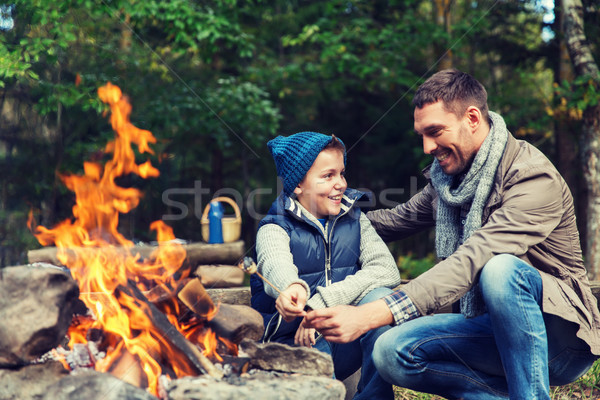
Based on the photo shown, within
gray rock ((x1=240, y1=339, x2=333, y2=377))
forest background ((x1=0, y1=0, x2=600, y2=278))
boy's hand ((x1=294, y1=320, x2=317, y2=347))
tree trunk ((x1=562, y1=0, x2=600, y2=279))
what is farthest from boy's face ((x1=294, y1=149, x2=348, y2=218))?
tree trunk ((x1=562, y1=0, x2=600, y2=279))

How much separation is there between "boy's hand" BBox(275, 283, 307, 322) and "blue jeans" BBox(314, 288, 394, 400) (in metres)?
0.36

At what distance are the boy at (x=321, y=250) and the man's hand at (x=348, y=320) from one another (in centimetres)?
33

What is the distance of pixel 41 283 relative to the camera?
2.32 metres

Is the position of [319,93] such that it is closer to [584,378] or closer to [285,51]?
[285,51]

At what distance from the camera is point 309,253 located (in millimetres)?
2920

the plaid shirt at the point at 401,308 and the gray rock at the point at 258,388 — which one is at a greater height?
the plaid shirt at the point at 401,308

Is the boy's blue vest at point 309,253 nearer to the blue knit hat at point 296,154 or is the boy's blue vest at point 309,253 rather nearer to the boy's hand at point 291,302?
the blue knit hat at point 296,154

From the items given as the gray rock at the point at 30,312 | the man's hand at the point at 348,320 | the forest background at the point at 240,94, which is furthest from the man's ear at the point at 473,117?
the forest background at the point at 240,94

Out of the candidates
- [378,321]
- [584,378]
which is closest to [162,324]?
[378,321]

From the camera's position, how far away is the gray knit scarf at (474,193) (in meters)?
2.61

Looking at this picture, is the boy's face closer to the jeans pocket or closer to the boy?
the boy

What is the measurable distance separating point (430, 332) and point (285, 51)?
9469mm

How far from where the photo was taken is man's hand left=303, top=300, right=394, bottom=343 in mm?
2287

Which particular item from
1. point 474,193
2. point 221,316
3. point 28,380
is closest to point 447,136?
point 474,193
